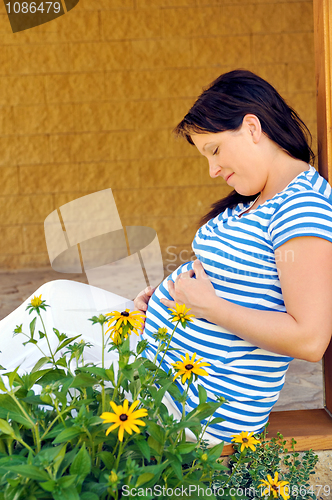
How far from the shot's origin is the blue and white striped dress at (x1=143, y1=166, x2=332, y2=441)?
105 cm

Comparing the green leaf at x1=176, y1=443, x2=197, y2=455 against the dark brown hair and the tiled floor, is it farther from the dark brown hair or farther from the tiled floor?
the tiled floor

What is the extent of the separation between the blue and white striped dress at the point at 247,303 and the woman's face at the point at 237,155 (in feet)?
0.41

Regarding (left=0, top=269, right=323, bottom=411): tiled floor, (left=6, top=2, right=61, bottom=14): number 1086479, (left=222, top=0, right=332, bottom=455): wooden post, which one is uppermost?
(left=6, top=2, right=61, bottom=14): number 1086479

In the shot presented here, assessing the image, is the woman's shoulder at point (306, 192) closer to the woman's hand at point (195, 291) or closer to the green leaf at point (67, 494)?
the woman's hand at point (195, 291)

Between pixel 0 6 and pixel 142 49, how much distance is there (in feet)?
4.14

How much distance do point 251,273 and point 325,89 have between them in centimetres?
60

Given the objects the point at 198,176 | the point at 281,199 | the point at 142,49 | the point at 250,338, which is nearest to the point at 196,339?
the point at 250,338

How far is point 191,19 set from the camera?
13.7ft

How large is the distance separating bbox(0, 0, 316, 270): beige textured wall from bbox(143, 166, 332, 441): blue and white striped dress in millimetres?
3339

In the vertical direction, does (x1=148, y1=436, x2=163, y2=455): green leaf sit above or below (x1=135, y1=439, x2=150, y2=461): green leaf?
below

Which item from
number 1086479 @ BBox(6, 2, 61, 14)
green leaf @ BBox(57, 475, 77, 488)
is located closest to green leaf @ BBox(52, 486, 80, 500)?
green leaf @ BBox(57, 475, 77, 488)

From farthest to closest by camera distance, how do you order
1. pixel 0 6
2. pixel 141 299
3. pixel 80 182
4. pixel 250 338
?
1. pixel 80 182
2. pixel 0 6
3. pixel 141 299
4. pixel 250 338

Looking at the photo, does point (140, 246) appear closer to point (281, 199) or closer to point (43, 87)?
point (43, 87)

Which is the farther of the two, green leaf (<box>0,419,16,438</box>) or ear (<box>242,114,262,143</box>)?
ear (<box>242,114,262,143</box>)
